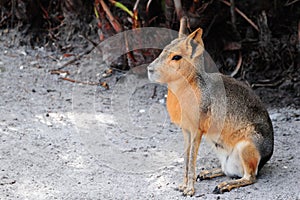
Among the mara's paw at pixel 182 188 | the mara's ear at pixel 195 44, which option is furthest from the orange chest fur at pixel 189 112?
the mara's paw at pixel 182 188

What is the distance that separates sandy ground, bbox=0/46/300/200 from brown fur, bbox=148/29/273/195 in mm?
191

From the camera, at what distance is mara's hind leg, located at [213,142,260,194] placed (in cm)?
425

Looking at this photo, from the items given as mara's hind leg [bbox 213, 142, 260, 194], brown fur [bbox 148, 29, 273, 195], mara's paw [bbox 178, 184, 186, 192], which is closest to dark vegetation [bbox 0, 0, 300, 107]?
brown fur [bbox 148, 29, 273, 195]

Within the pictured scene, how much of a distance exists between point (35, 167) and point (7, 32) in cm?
389

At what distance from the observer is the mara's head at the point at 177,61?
4020mm

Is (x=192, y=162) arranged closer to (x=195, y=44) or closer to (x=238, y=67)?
(x=195, y=44)

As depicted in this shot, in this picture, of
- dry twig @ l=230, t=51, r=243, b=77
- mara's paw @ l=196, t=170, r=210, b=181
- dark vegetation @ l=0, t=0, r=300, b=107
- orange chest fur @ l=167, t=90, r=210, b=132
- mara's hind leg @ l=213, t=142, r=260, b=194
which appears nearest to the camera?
orange chest fur @ l=167, t=90, r=210, b=132

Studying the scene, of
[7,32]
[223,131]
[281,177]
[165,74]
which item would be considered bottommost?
[7,32]

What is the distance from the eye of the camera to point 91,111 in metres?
5.96

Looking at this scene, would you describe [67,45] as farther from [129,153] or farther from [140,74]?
[129,153]

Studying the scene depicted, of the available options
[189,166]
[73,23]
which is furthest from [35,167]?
[73,23]

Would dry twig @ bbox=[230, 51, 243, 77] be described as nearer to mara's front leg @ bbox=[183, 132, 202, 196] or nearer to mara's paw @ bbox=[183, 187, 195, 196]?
mara's front leg @ bbox=[183, 132, 202, 196]

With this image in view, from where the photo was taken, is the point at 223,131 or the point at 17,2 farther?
the point at 17,2

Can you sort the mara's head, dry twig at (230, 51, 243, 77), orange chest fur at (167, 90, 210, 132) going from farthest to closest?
dry twig at (230, 51, 243, 77) < orange chest fur at (167, 90, 210, 132) < the mara's head
